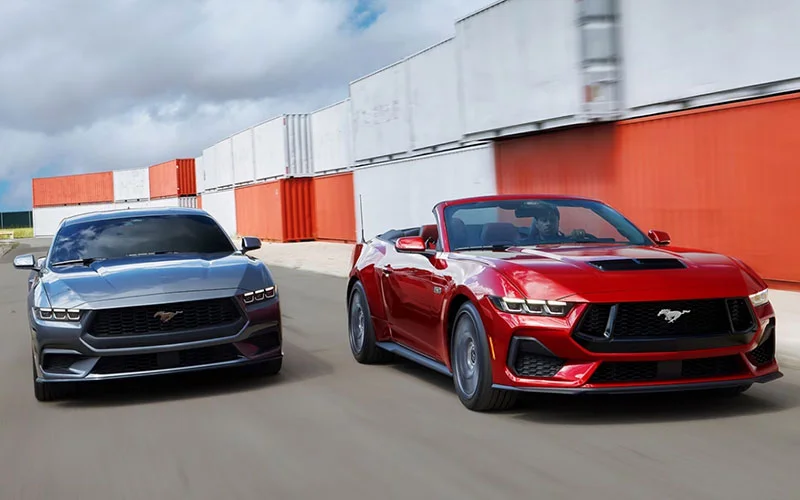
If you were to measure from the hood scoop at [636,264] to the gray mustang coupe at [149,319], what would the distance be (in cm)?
293

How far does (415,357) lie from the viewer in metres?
8.00

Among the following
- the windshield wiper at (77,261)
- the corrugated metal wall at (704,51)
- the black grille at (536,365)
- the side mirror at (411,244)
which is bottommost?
the black grille at (536,365)

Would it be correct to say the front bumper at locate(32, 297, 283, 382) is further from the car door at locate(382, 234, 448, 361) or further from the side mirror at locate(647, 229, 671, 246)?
the side mirror at locate(647, 229, 671, 246)

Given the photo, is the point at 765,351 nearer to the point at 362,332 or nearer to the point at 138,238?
the point at 362,332

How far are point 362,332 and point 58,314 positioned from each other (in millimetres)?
2754

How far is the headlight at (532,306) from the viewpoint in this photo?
6094 millimetres

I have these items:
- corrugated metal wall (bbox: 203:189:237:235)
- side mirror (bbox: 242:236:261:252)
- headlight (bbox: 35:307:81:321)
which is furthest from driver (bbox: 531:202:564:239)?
corrugated metal wall (bbox: 203:189:237:235)

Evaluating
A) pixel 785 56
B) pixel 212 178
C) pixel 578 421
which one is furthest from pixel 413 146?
pixel 212 178

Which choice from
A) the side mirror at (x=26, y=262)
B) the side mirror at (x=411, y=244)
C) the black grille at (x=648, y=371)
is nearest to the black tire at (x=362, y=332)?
the side mirror at (x=411, y=244)

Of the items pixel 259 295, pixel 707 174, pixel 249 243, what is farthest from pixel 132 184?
pixel 259 295

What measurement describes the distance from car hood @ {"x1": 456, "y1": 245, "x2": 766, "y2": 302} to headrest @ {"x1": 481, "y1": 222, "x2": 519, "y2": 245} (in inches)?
32.8

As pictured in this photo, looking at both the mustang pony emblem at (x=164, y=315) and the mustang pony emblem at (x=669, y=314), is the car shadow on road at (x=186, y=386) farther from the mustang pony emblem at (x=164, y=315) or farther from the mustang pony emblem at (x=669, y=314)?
the mustang pony emblem at (x=669, y=314)

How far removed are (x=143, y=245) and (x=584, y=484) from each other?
18.3ft

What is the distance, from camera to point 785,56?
46.4 feet
